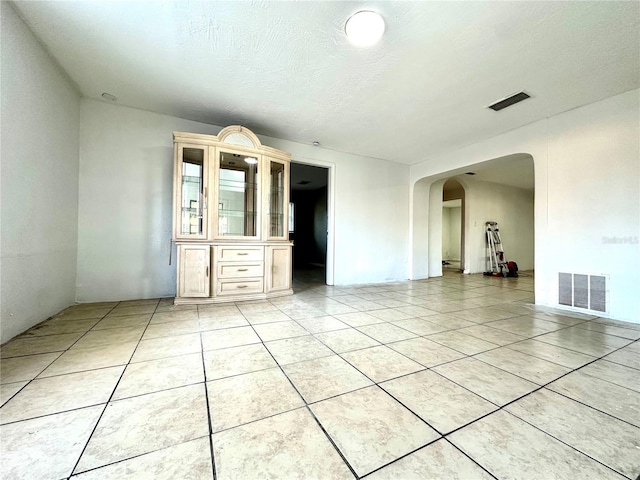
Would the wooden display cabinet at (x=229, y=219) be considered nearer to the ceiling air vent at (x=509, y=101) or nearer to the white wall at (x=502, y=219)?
the ceiling air vent at (x=509, y=101)

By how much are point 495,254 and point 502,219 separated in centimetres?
160

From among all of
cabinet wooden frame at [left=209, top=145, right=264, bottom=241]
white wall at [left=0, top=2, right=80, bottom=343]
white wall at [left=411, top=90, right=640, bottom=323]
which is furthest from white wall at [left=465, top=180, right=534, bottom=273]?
white wall at [left=0, top=2, right=80, bottom=343]

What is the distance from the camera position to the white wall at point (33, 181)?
1.88 m

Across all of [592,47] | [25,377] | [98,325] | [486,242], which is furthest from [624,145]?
[98,325]

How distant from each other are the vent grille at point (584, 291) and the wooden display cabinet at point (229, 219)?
149 inches

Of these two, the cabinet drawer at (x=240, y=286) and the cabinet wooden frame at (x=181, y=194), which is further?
the cabinet drawer at (x=240, y=286)

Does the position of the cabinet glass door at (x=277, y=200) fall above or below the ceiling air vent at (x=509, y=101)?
below

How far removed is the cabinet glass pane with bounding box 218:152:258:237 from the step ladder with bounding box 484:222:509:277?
6.63 metres

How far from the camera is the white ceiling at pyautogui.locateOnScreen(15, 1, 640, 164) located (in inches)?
73.6

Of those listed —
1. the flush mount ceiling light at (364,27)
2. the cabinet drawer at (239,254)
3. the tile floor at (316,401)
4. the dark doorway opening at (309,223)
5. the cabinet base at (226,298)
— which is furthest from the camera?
the dark doorway opening at (309,223)

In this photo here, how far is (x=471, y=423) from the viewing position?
1109 millimetres

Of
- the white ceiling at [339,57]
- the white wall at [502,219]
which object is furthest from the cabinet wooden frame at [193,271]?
the white wall at [502,219]

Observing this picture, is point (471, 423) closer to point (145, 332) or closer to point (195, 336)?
point (195, 336)

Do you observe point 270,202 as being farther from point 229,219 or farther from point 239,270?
point 239,270
